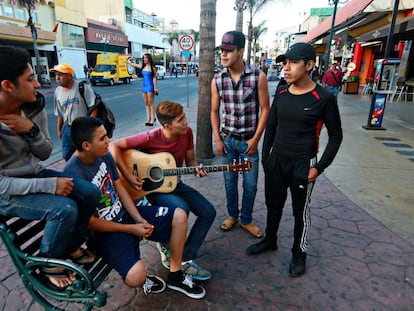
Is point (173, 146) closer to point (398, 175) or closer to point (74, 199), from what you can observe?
point (74, 199)

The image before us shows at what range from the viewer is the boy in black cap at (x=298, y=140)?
2.29 m

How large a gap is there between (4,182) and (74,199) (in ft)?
1.21

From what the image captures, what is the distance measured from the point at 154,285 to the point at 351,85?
18.6 metres

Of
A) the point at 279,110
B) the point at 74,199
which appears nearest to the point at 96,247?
the point at 74,199

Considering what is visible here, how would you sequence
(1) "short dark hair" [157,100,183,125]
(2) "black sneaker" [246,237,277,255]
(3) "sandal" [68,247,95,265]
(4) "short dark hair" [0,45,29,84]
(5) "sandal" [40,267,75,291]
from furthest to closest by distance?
1. (2) "black sneaker" [246,237,277,255]
2. (1) "short dark hair" [157,100,183,125]
3. (3) "sandal" [68,247,95,265]
4. (5) "sandal" [40,267,75,291]
5. (4) "short dark hair" [0,45,29,84]

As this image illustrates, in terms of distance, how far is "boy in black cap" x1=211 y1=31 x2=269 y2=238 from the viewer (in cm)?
289

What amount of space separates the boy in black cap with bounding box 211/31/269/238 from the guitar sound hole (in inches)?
33.0

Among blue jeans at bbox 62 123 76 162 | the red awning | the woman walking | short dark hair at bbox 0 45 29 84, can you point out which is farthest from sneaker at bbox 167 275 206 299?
the red awning

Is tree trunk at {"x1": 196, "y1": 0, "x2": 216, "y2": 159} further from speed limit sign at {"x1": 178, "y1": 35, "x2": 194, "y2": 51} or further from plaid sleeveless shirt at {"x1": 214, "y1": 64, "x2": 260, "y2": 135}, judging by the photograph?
speed limit sign at {"x1": 178, "y1": 35, "x2": 194, "y2": 51}

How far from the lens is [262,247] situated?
9.62 ft

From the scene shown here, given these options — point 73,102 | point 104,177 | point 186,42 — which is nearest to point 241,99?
point 104,177

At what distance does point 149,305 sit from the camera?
2258 mm

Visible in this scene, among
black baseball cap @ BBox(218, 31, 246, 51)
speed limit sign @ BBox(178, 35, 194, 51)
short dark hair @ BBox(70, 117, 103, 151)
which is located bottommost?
short dark hair @ BBox(70, 117, 103, 151)

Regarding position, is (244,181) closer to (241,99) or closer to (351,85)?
(241,99)
